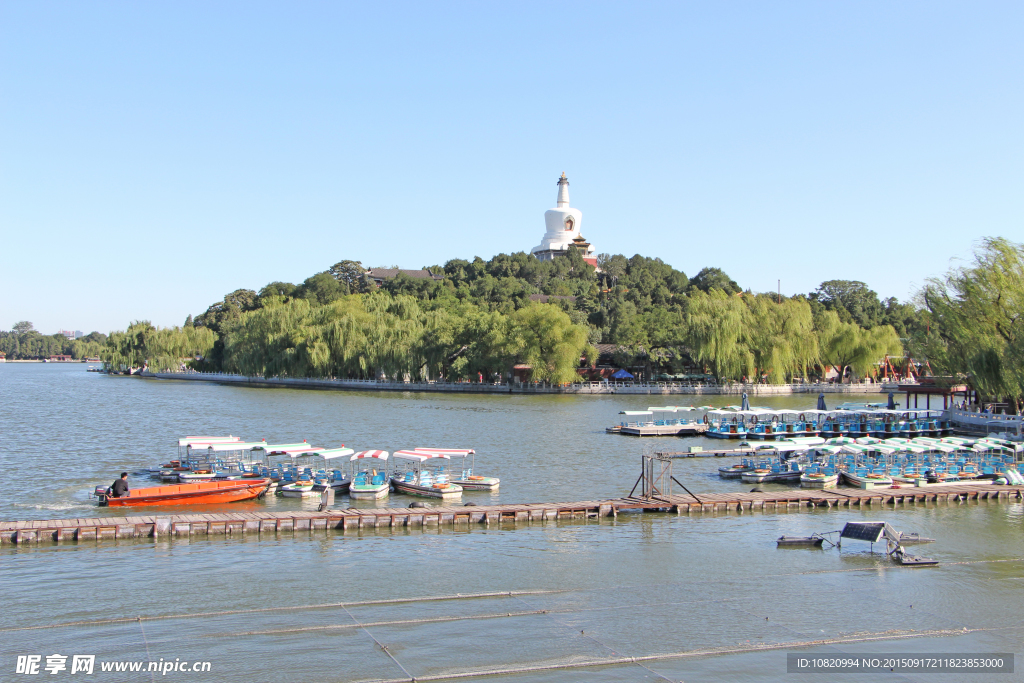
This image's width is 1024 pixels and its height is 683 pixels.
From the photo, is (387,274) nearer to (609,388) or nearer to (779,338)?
(609,388)

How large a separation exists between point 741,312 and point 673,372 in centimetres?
1024

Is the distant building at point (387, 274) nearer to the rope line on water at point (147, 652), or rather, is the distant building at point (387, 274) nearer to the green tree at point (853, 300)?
the green tree at point (853, 300)

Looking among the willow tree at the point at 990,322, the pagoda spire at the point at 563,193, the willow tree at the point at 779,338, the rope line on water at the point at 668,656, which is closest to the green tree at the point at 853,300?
the willow tree at the point at 779,338

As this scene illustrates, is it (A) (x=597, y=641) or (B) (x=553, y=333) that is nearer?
(A) (x=597, y=641)

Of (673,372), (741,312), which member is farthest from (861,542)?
(673,372)

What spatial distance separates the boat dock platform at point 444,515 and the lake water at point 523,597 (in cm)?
48

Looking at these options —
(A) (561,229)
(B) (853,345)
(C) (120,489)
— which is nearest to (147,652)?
→ (C) (120,489)

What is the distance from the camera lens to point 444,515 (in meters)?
22.0

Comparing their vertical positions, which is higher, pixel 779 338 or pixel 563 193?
pixel 563 193

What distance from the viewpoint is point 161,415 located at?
183ft

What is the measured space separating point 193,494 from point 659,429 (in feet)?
89.8

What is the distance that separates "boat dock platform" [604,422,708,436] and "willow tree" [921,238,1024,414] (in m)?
13.1

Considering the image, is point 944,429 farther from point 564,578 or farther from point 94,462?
point 94,462

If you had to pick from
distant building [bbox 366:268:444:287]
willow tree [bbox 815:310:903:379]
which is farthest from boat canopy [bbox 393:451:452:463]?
distant building [bbox 366:268:444:287]
